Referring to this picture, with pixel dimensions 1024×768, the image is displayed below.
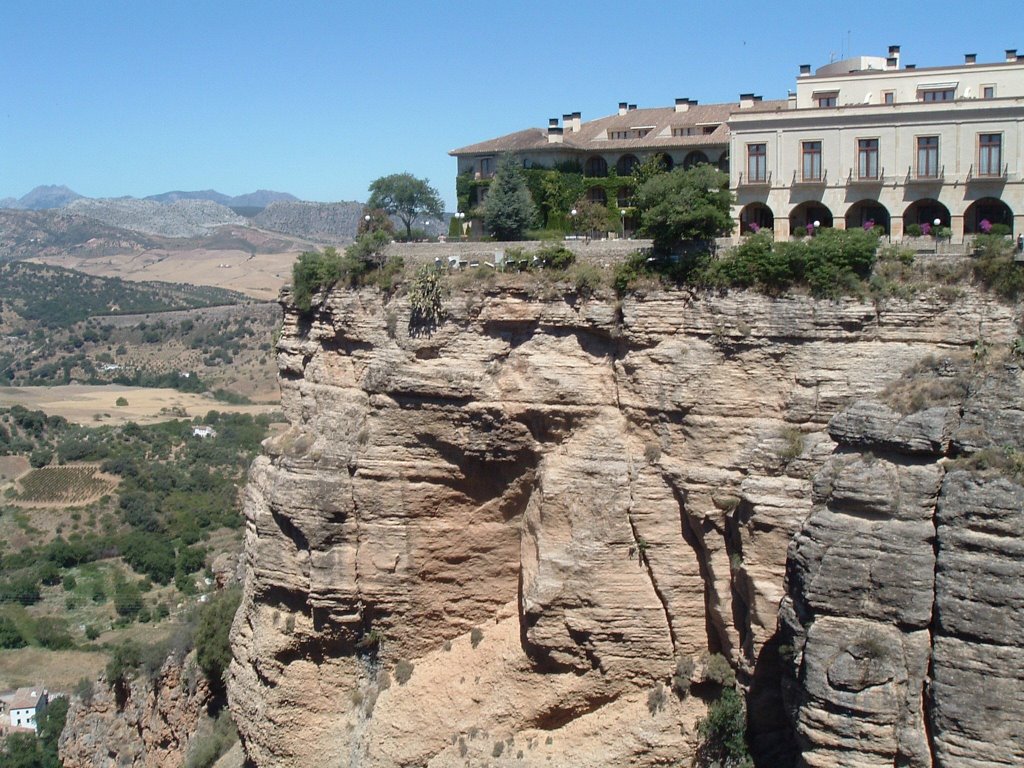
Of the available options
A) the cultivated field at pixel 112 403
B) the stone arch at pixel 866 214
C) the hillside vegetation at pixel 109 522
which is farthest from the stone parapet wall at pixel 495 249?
the cultivated field at pixel 112 403

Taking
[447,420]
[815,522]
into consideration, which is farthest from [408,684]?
[815,522]

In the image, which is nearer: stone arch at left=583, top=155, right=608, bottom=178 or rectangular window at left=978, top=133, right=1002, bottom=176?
rectangular window at left=978, top=133, right=1002, bottom=176

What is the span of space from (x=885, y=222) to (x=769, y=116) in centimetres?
367

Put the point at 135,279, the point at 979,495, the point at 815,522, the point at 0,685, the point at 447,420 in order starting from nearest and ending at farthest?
the point at 979,495, the point at 815,522, the point at 447,420, the point at 0,685, the point at 135,279

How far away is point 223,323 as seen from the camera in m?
128

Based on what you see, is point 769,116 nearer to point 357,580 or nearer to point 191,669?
point 357,580

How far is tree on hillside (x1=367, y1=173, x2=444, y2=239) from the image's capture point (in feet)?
127

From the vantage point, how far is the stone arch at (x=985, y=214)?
27.2 m

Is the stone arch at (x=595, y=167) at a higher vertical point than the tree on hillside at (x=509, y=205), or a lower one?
higher

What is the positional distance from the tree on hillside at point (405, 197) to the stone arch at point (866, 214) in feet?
49.3

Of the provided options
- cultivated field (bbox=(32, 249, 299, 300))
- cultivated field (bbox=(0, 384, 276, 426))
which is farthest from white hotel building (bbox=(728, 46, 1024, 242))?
cultivated field (bbox=(32, 249, 299, 300))

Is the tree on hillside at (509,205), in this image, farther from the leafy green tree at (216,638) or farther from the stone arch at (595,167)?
the leafy green tree at (216,638)

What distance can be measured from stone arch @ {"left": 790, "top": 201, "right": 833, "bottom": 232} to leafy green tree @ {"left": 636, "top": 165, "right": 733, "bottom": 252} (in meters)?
2.70

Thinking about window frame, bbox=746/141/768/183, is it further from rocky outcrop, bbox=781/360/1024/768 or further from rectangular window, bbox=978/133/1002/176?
rocky outcrop, bbox=781/360/1024/768
